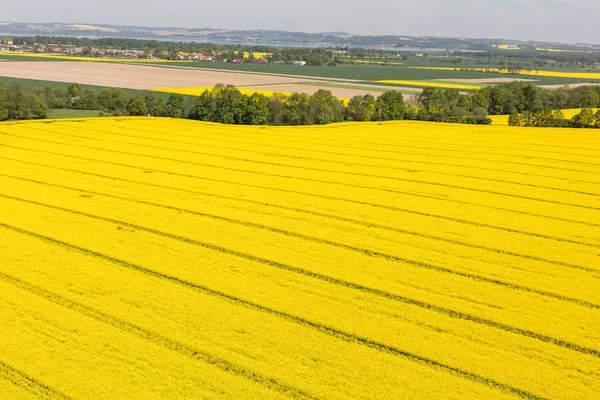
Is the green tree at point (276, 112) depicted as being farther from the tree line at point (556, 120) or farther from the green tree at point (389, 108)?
the tree line at point (556, 120)

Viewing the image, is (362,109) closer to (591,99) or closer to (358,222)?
(591,99)

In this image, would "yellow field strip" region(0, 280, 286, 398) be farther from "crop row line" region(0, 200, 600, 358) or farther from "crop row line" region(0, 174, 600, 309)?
"crop row line" region(0, 174, 600, 309)

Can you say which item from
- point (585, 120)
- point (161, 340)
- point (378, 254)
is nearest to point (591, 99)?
point (585, 120)

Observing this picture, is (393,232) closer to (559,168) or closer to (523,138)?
(559,168)

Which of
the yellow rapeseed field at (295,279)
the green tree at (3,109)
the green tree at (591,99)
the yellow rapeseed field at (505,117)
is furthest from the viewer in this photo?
the green tree at (591,99)

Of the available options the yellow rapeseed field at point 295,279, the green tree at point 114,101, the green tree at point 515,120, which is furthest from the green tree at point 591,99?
the green tree at point 114,101

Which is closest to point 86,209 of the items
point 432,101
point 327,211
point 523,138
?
point 327,211
